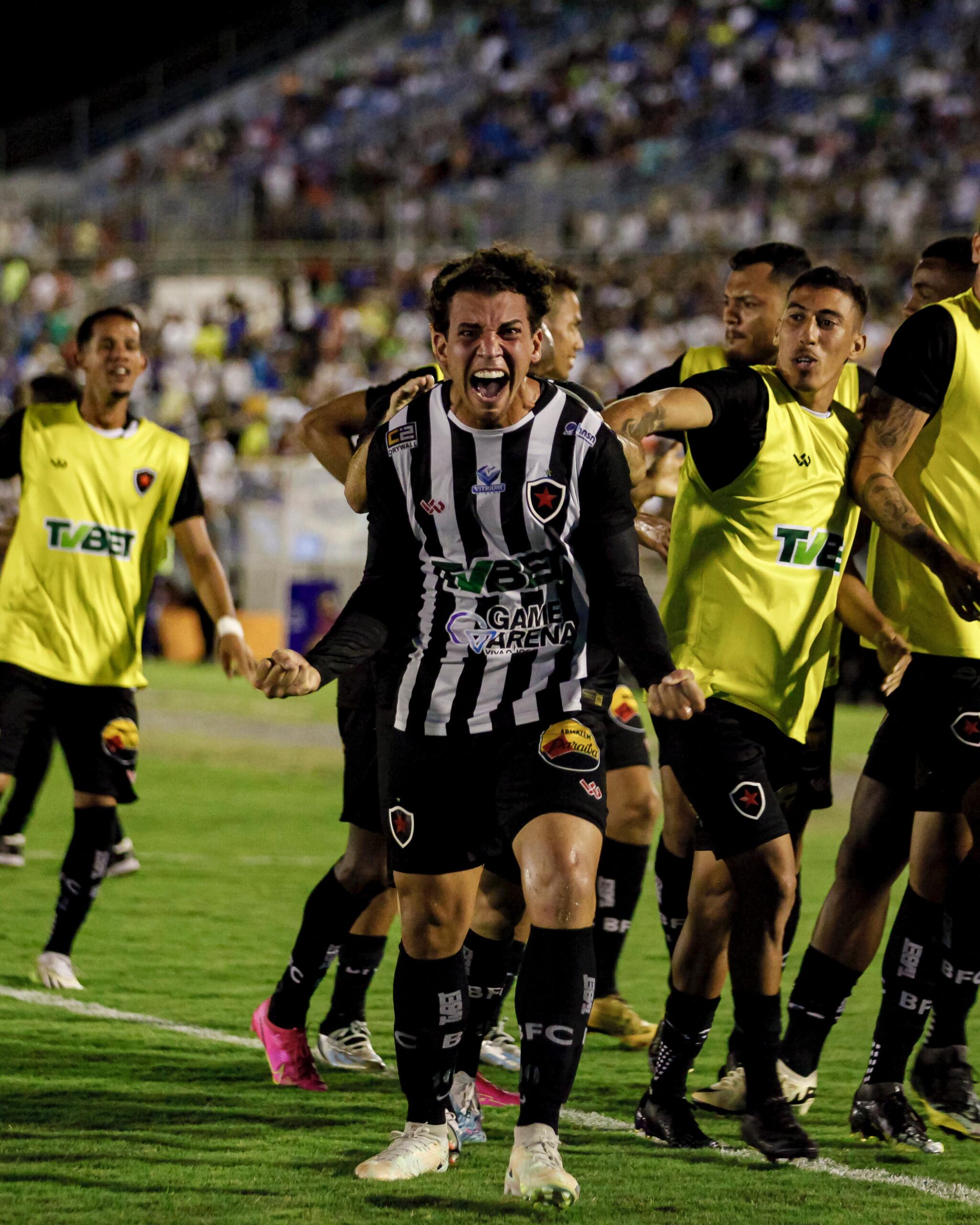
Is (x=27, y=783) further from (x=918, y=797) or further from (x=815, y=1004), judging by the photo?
(x=918, y=797)

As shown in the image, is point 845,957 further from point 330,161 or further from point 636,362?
point 330,161

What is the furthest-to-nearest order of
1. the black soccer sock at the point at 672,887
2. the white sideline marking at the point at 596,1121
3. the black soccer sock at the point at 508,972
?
the black soccer sock at the point at 672,887 < the black soccer sock at the point at 508,972 < the white sideline marking at the point at 596,1121

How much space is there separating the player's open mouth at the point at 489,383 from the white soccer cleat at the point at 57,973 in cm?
332

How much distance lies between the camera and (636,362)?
77.3 feet

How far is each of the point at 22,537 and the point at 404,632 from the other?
2.85m

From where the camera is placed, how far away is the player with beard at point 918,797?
4.88 m

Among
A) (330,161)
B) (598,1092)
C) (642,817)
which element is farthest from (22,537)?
(330,161)

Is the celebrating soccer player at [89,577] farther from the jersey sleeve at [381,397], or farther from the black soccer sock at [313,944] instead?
the black soccer sock at [313,944]

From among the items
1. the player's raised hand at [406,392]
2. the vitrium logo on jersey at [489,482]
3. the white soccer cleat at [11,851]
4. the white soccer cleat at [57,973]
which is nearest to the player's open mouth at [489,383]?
the vitrium logo on jersey at [489,482]

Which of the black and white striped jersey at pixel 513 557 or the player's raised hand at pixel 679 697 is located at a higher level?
the black and white striped jersey at pixel 513 557

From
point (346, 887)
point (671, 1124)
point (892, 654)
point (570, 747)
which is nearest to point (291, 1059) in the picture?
point (346, 887)

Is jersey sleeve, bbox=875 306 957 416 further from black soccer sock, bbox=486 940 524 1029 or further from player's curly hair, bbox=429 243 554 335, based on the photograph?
black soccer sock, bbox=486 940 524 1029

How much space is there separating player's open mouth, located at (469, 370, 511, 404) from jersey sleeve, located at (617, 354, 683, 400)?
5.40ft

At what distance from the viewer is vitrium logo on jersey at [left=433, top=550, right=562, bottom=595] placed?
4250 mm
